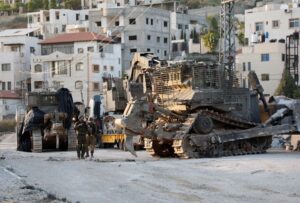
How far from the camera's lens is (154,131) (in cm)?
2564

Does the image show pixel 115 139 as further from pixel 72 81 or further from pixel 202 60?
pixel 72 81

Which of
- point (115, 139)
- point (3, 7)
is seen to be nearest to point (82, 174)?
point (115, 139)

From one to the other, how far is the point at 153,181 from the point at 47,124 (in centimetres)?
1913

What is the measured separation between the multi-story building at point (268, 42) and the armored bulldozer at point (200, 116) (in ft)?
111

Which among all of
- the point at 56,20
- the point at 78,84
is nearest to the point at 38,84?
the point at 78,84

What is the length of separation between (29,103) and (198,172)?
1870 centimetres

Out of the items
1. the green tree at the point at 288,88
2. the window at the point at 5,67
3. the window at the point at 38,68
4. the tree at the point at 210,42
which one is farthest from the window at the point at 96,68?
the green tree at the point at 288,88

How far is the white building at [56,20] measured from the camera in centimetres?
10469

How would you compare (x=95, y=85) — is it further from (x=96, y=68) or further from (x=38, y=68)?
(x=38, y=68)

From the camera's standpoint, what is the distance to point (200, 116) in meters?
26.0

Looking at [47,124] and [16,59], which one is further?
[16,59]

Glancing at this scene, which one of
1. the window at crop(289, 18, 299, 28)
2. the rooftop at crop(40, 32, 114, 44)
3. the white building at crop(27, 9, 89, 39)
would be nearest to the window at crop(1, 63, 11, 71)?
the rooftop at crop(40, 32, 114, 44)

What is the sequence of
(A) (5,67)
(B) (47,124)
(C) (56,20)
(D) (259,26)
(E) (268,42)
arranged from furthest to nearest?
(C) (56,20) < (A) (5,67) < (D) (259,26) < (E) (268,42) < (B) (47,124)

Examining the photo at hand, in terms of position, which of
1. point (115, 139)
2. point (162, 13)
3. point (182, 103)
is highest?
point (162, 13)
